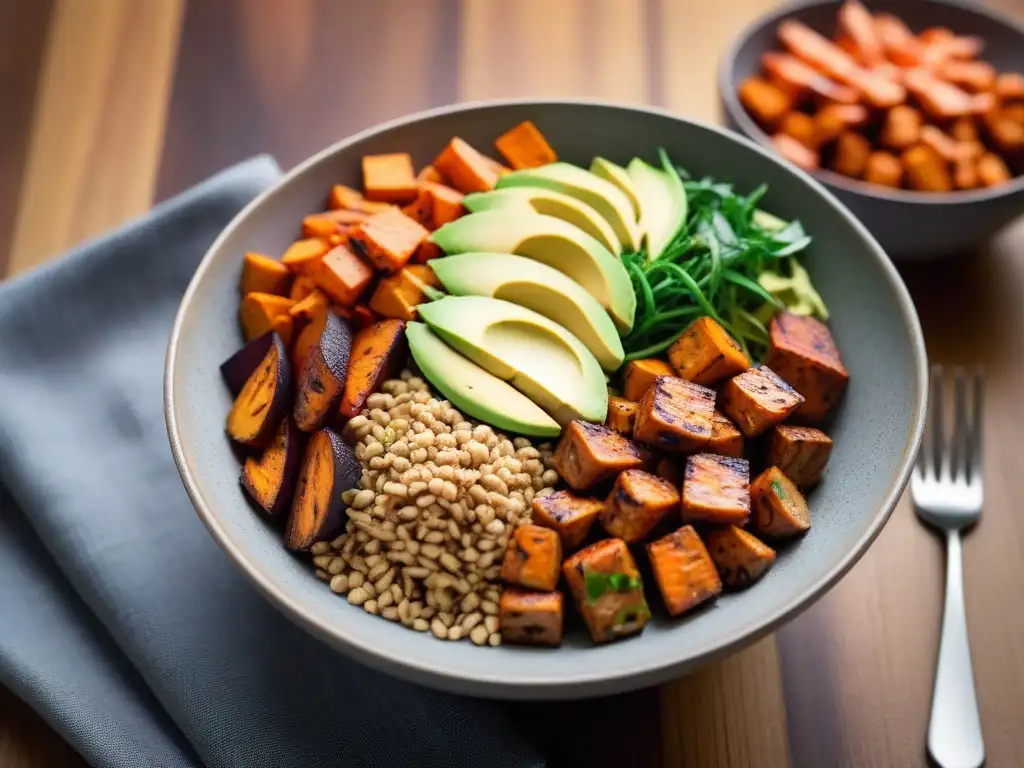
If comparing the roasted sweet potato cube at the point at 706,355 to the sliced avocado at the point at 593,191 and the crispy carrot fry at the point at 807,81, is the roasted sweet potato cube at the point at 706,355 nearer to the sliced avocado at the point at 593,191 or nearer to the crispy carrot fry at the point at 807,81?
the sliced avocado at the point at 593,191

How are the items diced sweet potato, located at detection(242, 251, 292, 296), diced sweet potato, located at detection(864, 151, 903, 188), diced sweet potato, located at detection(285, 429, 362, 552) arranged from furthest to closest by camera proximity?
1. diced sweet potato, located at detection(864, 151, 903, 188)
2. diced sweet potato, located at detection(242, 251, 292, 296)
3. diced sweet potato, located at detection(285, 429, 362, 552)

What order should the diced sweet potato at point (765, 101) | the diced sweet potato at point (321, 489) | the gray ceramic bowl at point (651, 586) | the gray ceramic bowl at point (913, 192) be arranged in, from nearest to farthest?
the gray ceramic bowl at point (651, 586) → the diced sweet potato at point (321, 489) → the gray ceramic bowl at point (913, 192) → the diced sweet potato at point (765, 101)

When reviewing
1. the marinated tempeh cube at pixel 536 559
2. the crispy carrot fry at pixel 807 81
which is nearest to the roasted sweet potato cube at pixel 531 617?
the marinated tempeh cube at pixel 536 559

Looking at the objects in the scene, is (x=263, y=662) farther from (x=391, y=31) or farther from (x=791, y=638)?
(x=391, y=31)

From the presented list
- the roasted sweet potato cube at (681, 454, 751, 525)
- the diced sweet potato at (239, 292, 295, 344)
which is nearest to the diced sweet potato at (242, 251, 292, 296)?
the diced sweet potato at (239, 292, 295, 344)

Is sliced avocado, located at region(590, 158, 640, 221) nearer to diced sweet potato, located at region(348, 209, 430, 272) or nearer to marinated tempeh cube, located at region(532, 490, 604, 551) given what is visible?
diced sweet potato, located at region(348, 209, 430, 272)

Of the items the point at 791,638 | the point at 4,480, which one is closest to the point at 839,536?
the point at 791,638
